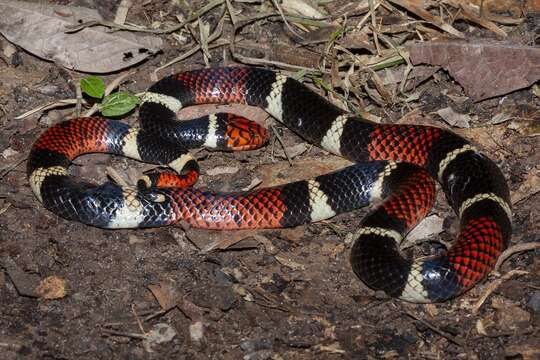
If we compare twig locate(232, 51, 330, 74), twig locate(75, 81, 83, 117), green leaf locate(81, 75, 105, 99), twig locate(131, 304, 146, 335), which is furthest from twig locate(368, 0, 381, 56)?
twig locate(131, 304, 146, 335)

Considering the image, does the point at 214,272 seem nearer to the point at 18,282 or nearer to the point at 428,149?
the point at 18,282

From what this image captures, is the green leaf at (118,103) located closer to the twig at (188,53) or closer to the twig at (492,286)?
the twig at (188,53)

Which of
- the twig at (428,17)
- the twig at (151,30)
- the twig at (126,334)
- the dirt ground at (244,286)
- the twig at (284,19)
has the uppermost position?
the twig at (428,17)

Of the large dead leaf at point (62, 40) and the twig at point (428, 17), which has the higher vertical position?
the twig at point (428, 17)

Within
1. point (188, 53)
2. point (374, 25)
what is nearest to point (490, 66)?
point (374, 25)

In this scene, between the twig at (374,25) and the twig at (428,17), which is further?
the twig at (374,25)

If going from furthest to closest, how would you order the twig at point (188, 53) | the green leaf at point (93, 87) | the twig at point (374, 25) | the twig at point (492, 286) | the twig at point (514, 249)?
the twig at point (188, 53), the twig at point (374, 25), the green leaf at point (93, 87), the twig at point (514, 249), the twig at point (492, 286)

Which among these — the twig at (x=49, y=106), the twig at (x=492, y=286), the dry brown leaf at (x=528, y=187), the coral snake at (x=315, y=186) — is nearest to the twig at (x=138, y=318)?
the coral snake at (x=315, y=186)
